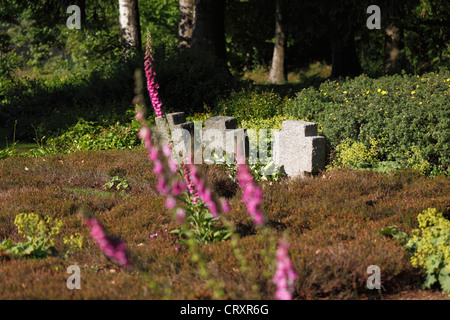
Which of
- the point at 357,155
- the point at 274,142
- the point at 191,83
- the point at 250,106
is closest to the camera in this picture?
the point at 357,155

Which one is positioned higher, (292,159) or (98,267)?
(292,159)

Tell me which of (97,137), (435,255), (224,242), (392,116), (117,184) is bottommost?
(435,255)

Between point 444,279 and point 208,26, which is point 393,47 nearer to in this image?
point 208,26

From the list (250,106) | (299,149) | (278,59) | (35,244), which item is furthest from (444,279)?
(278,59)

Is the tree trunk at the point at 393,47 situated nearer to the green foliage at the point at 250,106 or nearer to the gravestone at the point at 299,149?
the green foliage at the point at 250,106

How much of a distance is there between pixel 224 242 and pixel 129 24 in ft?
39.9

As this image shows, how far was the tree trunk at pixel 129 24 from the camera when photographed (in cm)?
1482

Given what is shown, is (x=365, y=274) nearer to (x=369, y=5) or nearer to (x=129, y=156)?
(x=129, y=156)

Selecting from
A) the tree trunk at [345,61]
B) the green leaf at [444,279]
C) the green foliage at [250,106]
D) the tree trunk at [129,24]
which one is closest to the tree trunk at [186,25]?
the tree trunk at [129,24]

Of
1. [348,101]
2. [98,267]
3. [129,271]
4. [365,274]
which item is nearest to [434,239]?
[365,274]

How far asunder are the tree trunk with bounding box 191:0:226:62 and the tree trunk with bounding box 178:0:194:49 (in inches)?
41.7

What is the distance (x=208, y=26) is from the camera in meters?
14.6
